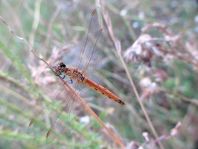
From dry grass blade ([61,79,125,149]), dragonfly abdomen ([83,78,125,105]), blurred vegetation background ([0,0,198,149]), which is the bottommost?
dry grass blade ([61,79,125,149])

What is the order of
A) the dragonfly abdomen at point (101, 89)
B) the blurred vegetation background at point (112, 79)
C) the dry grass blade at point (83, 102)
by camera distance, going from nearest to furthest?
the dry grass blade at point (83, 102) → the dragonfly abdomen at point (101, 89) → the blurred vegetation background at point (112, 79)

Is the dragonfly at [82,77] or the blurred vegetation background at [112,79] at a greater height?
the blurred vegetation background at [112,79]

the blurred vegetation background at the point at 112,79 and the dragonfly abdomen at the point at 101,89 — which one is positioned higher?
the blurred vegetation background at the point at 112,79

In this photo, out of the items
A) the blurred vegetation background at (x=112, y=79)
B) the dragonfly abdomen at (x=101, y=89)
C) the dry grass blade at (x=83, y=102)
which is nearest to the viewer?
the dry grass blade at (x=83, y=102)

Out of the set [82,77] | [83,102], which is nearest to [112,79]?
[82,77]

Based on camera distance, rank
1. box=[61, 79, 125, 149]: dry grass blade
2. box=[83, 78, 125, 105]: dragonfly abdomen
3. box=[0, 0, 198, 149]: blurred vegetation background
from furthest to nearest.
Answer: box=[0, 0, 198, 149]: blurred vegetation background → box=[83, 78, 125, 105]: dragonfly abdomen → box=[61, 79, 125, 149]: dry grass blade

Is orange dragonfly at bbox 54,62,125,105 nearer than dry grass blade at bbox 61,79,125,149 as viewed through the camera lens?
No

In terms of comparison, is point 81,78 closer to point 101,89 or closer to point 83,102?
point 101,89

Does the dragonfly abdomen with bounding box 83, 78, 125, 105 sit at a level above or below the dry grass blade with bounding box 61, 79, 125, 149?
above

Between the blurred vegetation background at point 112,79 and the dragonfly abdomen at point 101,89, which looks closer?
the dragonfly abdomen at point 101,89

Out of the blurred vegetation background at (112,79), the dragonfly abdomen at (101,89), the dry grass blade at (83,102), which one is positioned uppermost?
the blurred vegetation background at (112,79)
